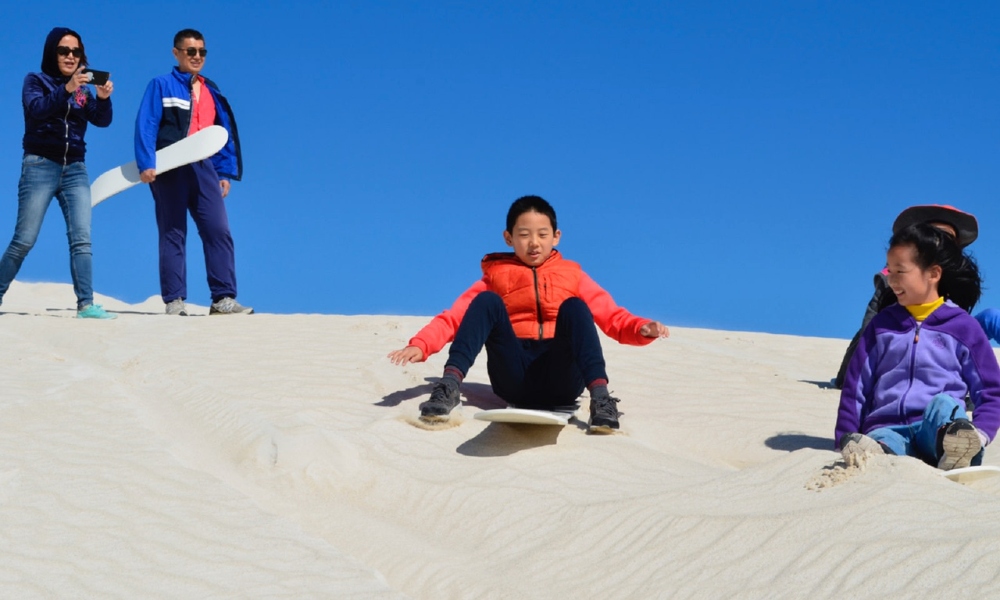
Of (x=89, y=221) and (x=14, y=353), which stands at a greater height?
(x=89, y=221)

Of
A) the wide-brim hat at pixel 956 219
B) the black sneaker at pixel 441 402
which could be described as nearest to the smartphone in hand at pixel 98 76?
the black sneaker at pixel 441 402

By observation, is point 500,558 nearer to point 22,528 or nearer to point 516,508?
point 516,508

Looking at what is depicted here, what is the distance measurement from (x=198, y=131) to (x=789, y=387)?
20.9 ft

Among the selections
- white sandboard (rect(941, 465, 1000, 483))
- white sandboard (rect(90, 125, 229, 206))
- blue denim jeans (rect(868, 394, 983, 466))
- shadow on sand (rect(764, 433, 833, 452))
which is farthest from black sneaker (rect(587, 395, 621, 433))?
white sandboard (rect(90, 125, 229, 206))

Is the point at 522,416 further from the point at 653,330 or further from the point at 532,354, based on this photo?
the point at 653,330

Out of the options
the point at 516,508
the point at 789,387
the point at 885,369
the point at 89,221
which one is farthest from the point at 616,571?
the point at 89,221

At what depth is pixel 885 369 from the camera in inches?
200

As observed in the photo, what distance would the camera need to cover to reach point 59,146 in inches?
378

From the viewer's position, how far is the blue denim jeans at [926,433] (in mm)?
4602

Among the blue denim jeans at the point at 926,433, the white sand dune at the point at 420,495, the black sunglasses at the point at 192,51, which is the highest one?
the black sunglasses at the point at 192,51

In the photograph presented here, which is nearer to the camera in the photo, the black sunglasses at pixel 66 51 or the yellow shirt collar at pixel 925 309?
the yellow shirt collar at pixel 925 309

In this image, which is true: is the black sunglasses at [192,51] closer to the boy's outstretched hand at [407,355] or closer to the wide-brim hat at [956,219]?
the boy's outstretched hand at [407,355]

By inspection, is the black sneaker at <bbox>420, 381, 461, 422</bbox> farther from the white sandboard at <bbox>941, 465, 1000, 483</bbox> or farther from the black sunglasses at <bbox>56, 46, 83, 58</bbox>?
the black sunglasses at <bbox>56, 46, 83, 58</bbox>

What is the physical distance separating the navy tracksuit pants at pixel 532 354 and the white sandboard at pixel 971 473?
1845 mm
